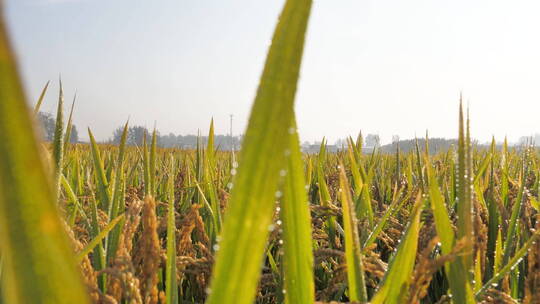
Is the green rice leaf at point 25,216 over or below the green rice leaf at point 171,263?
over

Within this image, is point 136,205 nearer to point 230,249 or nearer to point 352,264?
point 352,264

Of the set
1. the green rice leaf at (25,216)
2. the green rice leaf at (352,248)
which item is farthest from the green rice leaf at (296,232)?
the green rice leaf at (25,216)

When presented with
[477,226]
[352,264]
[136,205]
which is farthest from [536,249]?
[136,205]

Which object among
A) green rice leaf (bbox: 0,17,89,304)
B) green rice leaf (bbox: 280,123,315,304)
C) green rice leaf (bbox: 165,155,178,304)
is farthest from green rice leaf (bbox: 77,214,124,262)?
green rice leaf (bbox: 0,17,89,304)

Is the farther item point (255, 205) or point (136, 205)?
point (136, 205)

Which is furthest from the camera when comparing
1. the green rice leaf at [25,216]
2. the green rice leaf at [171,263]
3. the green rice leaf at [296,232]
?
the green rice leaf at [171,263]

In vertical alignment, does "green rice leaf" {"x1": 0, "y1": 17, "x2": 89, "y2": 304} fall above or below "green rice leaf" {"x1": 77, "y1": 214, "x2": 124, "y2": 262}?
above

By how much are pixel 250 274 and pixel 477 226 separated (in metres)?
0.53

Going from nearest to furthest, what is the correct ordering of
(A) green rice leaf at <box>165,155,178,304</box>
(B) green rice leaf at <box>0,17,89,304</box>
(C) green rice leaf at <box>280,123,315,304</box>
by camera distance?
1. (B) green rice leaf at <box>0,17,89,304</box>
2. (C) green rice leaf at <box>280,123,315,304</box>
3. (A) green rice leaf at <box>165,155,178,304</box>

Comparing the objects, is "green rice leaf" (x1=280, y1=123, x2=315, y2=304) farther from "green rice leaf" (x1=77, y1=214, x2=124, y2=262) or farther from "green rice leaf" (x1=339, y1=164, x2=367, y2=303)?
"green rice leaf" (x1=77, y1=214, x2=124, y2=262)

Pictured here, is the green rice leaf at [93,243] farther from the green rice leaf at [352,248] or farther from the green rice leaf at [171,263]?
the green rice leaf at [352,248]

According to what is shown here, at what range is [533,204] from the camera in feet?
4.14

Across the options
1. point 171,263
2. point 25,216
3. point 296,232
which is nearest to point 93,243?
point 171,263

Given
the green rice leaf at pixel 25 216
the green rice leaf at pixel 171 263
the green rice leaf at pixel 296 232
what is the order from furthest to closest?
the green rice leaf at pixel 171 263 → the green rice leaf at pixel 296 232 → the green rice leaf at pixel 25 216
